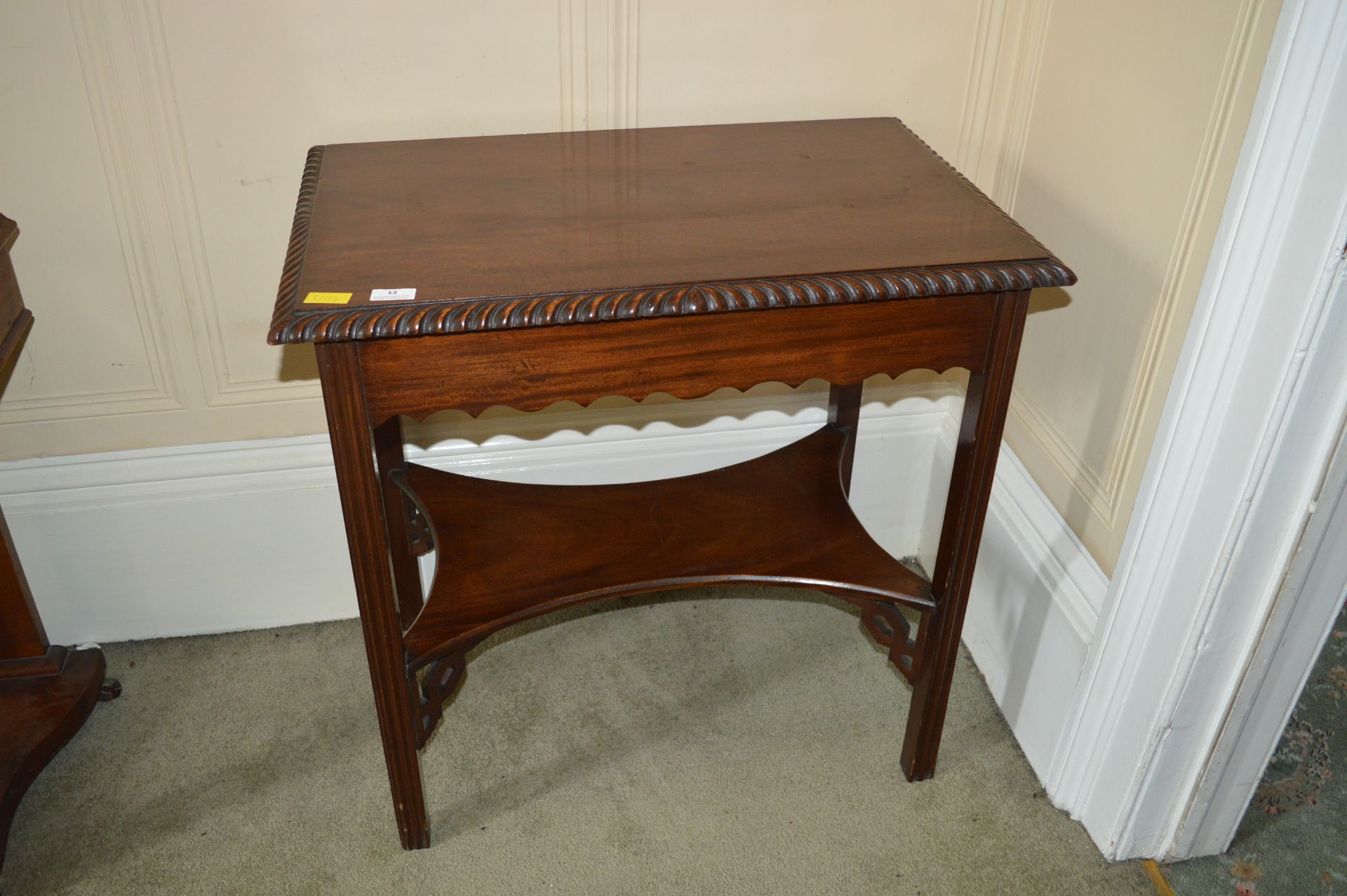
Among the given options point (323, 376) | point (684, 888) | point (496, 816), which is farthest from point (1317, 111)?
point (496, 816)

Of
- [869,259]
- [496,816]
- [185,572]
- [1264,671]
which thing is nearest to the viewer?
[869,259]

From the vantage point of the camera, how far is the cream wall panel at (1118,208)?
1.24 meters

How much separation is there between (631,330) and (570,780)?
824mm

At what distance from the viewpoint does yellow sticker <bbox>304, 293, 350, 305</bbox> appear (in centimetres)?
108

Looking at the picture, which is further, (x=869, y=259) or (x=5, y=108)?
(x=5, y=108)

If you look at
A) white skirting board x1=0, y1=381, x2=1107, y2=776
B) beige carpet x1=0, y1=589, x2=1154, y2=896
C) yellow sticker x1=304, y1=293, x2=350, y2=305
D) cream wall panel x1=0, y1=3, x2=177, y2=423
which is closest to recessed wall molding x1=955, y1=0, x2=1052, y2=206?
white skirting board x1=0, y1=381, x2=1107, y2=776

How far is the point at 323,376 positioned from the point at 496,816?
81 cm

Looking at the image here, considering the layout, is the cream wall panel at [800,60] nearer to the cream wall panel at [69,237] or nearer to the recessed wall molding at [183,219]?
the recessed wall molding at [183,219]

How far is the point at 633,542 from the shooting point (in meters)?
1.55

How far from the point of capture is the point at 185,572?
1873 mm

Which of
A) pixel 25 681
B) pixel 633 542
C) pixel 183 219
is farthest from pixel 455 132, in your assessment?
pixel 25 681

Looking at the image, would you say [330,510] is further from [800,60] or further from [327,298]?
[800,60]

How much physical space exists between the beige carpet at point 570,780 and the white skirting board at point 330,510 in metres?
0.07

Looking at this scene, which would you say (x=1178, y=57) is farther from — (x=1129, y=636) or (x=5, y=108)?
(x=5, y=108)
